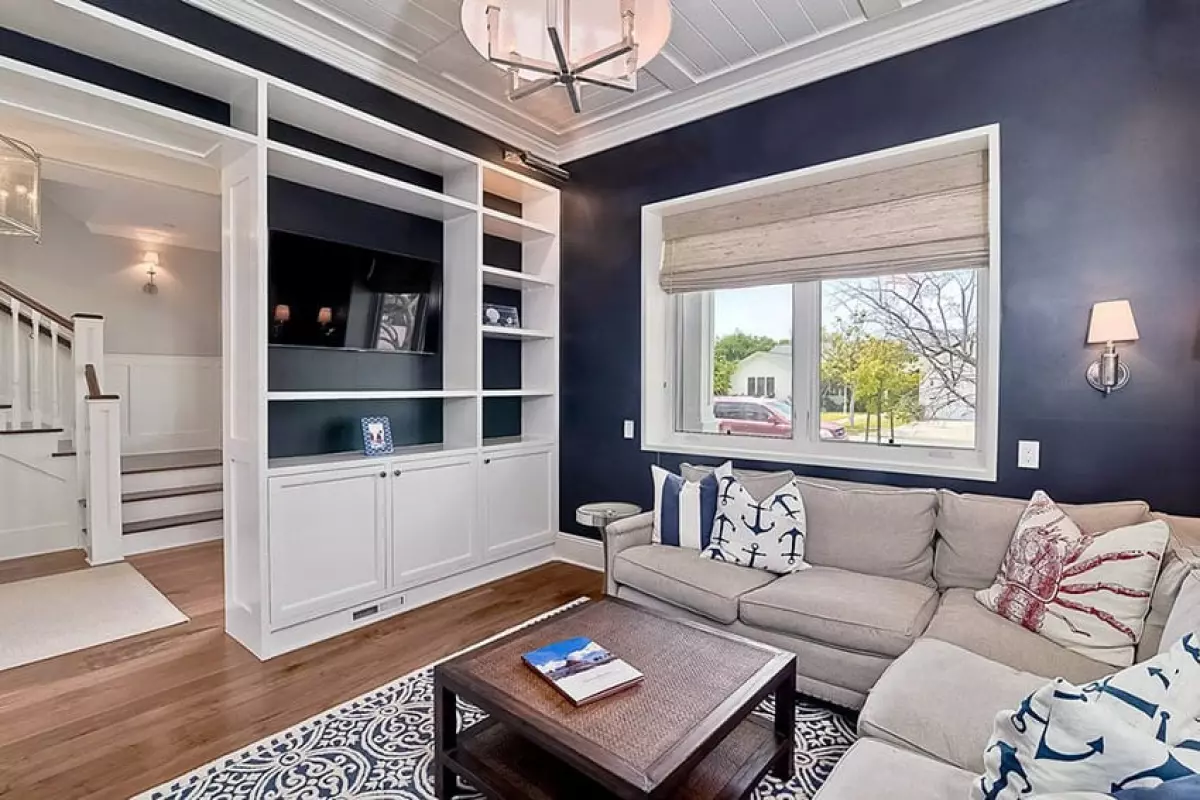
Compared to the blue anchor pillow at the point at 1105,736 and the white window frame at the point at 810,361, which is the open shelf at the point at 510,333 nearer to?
the white window frame at the point at 810,361

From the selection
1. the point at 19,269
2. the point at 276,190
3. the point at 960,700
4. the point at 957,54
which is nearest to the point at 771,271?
the point at 957,54

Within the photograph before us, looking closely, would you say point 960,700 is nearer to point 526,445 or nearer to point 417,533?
point 417,533

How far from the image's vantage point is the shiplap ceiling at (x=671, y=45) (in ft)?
8.99

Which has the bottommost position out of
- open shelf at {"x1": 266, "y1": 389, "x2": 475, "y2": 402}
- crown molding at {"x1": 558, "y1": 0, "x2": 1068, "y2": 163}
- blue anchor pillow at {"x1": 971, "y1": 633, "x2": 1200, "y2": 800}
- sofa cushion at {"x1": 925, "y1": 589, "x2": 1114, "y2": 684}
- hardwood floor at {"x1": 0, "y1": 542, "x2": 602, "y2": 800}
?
hardwood floor at {"x1": 0, "y1": 542, "x2": 602, "y2": 800}

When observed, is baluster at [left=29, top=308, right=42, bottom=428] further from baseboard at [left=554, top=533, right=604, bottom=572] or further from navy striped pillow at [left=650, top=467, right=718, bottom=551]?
navy striped pillow at [left=650, top=467, right=718, bottom=551]

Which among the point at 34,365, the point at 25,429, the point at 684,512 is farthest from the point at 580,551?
the point at 34,365

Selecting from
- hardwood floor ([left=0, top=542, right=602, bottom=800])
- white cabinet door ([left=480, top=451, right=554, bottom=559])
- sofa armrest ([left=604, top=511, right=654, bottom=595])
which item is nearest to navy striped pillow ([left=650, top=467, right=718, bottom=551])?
sofa armrest ([left=604, top=511, right=654, bottom=595])

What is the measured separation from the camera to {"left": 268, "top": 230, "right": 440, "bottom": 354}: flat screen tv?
3107mm

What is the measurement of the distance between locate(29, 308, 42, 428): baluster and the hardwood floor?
2443 mm

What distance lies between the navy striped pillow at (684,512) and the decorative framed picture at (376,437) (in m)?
1.58

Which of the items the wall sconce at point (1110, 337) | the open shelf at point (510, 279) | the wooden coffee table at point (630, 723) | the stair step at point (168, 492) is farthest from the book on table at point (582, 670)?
the stair step at point (168, 492)

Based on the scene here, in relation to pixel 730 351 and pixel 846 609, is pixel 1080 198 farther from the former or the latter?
pixel 846 609

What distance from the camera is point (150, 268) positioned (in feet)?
20.4

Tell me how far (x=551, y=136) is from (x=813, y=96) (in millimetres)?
1837
